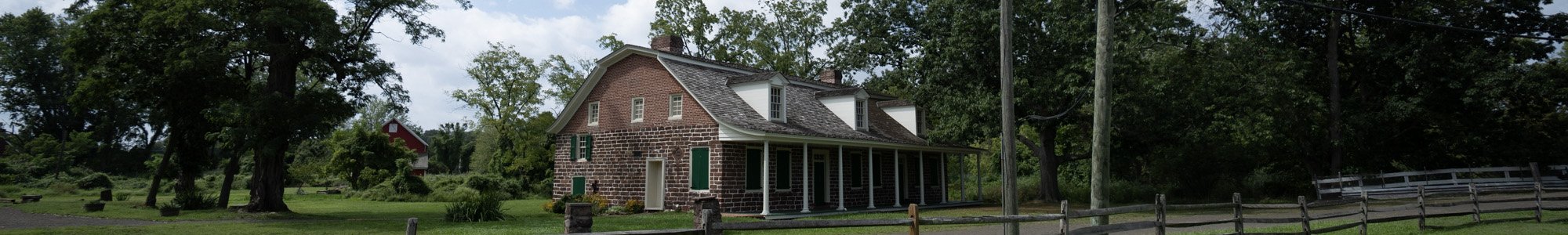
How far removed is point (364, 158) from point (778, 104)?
69.5 ft

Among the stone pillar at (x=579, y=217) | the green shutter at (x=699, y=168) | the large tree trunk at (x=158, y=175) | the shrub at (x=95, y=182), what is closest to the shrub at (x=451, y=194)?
the large tree trunk at (x=158, y=175)

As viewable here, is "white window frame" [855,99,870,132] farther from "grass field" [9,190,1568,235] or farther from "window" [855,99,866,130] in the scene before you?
→ "grass field" [9,190,1568,235]

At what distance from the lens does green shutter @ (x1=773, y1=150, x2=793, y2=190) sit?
21.3 meters

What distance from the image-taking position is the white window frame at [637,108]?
22.3m

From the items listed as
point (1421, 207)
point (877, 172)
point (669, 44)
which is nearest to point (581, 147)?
point (669, 44)

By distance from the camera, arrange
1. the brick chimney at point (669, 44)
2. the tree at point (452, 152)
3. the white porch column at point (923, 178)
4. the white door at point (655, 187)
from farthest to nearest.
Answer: the tree at point (452, 152) → the white porch column at point (923, 178) → the brick chimney at point (669, 44) → the white door at point (655, 187)

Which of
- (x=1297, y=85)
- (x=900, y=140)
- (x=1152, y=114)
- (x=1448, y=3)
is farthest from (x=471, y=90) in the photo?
(x=1448, y=3)

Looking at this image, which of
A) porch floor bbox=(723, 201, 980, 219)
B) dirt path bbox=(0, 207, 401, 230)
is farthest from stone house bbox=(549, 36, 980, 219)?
dirt path bbox=(0, 207, 401, 230)

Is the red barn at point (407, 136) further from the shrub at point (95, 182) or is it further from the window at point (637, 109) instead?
the window at point (637, 109)

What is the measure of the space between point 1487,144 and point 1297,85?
19.8ft

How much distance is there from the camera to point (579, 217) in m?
10.7

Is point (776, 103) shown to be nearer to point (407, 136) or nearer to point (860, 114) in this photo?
point (860, 114)

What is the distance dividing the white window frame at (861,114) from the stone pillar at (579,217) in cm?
1455

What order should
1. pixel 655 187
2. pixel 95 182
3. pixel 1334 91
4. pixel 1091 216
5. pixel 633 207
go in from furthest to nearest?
1. pixel 95 182
2. pixel 1334 91
3. pixel 655 187
4. pixel 633 207
5. pixel 1091 216
